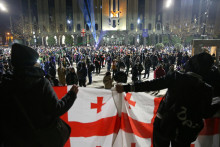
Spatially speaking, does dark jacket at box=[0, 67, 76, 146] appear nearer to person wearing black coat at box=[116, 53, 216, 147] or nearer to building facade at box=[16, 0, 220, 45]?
person wearing black coat at box=[116, 53, 216, 147]

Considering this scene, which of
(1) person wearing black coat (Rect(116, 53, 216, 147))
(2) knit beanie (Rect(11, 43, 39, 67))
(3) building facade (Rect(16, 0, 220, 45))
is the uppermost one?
(3) building facade (Rect(16, 0, 220, 45))

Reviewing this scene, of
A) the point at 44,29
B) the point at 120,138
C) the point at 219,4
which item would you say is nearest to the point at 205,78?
the point at 120,138

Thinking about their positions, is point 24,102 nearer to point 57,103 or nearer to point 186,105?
point 57,103

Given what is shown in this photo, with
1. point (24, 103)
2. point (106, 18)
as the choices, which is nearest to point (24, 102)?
point (24, 103)

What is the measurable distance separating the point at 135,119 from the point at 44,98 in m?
1.58

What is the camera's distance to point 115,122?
8.70ft

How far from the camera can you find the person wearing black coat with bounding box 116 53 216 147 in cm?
180

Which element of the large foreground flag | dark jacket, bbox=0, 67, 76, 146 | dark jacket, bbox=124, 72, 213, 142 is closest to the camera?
dark jacket, bbox=0, 67, 76, 146

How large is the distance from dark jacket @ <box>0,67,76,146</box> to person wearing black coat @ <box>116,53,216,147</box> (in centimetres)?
127

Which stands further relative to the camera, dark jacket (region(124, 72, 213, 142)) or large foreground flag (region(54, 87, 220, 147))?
large foreground flag (region(54, 87, 220, 147))

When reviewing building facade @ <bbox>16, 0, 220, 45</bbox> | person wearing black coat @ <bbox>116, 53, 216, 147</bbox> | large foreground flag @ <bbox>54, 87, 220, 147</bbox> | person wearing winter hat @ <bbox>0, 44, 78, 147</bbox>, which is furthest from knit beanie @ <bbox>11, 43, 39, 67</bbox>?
building facade @ <bbox>16, 0, 220, 45</bbox>

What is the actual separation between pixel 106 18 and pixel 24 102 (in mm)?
57511

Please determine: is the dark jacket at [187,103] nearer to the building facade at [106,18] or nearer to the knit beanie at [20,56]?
the knit beanie at [20,56]

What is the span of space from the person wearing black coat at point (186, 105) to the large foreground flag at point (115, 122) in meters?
0.68
